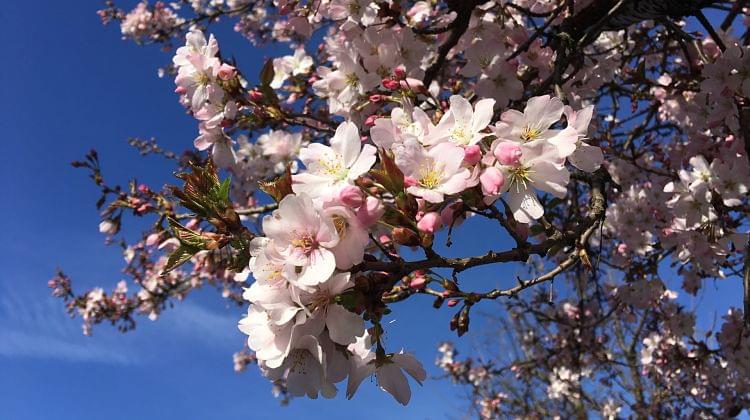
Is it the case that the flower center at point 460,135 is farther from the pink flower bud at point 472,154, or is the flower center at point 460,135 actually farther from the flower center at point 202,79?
the flower center at point 202,79

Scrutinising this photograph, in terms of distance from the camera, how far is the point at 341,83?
217cm

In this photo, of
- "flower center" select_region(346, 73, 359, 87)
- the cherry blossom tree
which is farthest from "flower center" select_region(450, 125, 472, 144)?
"flower center" select_region(346, 73, 359, 87)

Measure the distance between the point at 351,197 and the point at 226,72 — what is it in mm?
1239

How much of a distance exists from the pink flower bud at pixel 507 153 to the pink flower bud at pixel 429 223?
18cm

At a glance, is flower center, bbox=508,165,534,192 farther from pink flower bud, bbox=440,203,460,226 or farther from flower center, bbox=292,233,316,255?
flower center, bbox=292,233,316,255

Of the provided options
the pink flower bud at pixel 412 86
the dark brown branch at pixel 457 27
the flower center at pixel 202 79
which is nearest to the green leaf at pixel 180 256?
the pink flower bud at pixel 412 86

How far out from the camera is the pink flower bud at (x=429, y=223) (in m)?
1.00

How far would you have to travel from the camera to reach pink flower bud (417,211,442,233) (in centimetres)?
100

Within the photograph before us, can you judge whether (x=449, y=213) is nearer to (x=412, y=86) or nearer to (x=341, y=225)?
(x=341, y=225)

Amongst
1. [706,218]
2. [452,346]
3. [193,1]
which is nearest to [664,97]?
[706,218]

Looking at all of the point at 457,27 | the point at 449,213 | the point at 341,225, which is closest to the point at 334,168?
the point at 341,225

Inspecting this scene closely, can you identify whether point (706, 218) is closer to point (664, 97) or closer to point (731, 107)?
point (731, 107)

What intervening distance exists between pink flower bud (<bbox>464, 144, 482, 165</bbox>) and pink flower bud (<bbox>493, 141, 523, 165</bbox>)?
0.13 ft

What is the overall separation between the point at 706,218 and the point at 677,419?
14.1ft
